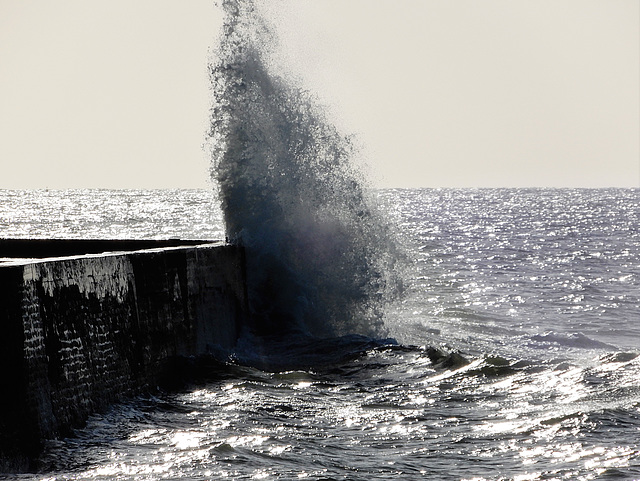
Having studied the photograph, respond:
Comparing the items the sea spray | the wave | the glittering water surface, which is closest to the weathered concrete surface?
the glittering water surface

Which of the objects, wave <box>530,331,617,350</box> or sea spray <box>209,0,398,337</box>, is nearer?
sea spray <box>209,0,398,337</box>

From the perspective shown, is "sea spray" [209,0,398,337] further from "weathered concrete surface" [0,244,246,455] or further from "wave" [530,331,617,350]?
"wave" [530,331,617,350]

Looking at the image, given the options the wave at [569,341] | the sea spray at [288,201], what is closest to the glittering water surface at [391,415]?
the wave at [569,341]

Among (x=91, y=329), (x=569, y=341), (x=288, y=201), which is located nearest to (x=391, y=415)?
(x=91, y=329)

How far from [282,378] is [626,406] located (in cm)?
Result: 296

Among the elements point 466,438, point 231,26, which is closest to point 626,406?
point 466,438

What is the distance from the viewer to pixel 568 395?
25.1 feet

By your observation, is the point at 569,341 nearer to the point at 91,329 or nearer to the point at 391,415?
the point at 391,415

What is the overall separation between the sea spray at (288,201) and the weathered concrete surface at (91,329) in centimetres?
152

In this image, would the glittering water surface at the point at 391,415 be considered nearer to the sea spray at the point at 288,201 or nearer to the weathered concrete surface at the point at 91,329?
the weathered concrete surface at the point at 91,329

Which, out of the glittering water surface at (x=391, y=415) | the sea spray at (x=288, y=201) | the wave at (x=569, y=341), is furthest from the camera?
the wave at (x=569, y=341)

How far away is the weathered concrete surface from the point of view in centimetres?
573

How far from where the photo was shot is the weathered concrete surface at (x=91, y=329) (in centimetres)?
573

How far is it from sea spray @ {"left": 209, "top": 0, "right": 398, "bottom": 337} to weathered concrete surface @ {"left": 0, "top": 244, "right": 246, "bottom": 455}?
1.52 m
